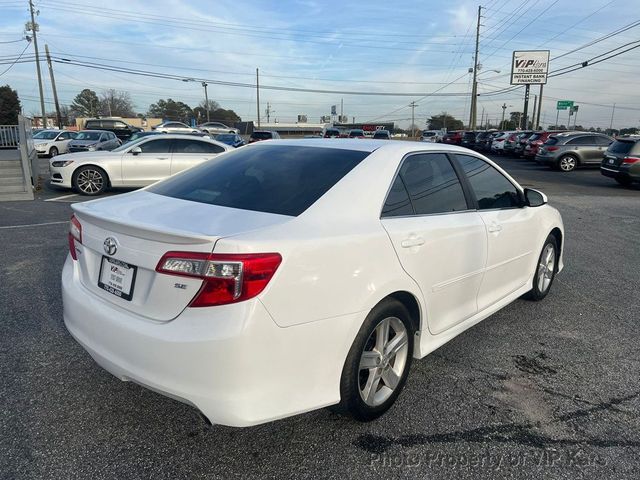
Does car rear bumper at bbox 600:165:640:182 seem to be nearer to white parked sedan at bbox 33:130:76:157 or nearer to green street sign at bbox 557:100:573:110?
white parked sedan at bbox 33:130:76:157

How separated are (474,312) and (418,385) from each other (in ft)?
2.42

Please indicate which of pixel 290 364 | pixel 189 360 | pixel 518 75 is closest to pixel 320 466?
pixel 290 364

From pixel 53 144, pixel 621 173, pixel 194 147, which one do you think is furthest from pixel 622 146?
pixel 53 144

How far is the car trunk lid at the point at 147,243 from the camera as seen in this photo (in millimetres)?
2154

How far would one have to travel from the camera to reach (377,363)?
273 centimetres

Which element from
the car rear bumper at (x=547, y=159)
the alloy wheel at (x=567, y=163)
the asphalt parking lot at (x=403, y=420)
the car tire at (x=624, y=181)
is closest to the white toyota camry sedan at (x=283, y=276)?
the asphalt parking lot at (x=403, y=420)

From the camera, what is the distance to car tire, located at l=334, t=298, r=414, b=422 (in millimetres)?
2496

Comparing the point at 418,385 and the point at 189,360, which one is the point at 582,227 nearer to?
the point at 418,385

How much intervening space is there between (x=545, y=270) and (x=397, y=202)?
2.66 m

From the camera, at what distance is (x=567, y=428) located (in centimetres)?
276

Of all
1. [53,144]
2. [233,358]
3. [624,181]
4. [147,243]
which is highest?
[147,243]

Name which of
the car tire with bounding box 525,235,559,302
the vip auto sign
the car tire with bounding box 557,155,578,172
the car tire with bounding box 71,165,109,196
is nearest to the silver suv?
the car tire with bounding box 557,155,578,172

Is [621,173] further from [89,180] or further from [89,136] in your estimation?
[89,136]

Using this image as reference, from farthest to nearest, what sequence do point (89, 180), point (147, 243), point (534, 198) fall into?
point (89, 180) → point (534, 198) → point (147, 243)
